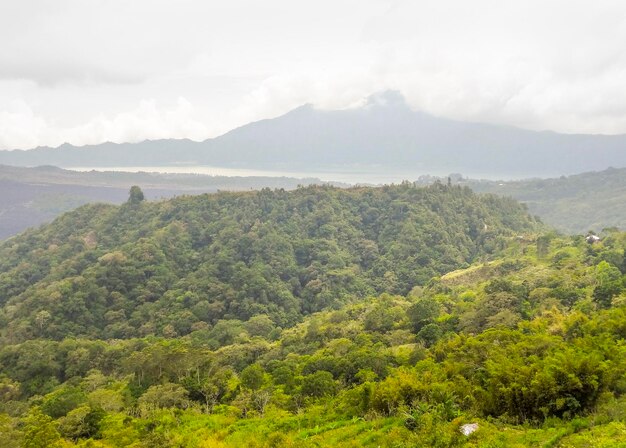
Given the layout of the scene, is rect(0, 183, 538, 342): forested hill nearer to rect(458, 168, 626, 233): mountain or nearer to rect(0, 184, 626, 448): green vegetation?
rect(0, 184, 626, 448): green vegetation

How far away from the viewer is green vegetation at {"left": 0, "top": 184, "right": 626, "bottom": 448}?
18.9 metres

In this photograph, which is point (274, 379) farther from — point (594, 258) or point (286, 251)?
point (286, 251)

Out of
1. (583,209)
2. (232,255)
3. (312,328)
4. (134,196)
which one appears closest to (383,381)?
(312,328)

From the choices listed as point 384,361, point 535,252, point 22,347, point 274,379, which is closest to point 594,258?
point 535,252

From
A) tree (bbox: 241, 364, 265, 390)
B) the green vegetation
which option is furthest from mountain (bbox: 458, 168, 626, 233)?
tree (bbox: 241, 364, 265, 390)

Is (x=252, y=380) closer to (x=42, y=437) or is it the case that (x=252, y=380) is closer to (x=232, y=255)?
(x=42, y=437)

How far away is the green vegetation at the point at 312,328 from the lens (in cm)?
1891

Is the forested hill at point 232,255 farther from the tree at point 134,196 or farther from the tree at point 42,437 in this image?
the tree at point 42,437

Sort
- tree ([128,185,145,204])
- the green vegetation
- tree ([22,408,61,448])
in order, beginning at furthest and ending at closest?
tree ([128,185,145,204])
tree ([22,408,61,448])
the green vegetation

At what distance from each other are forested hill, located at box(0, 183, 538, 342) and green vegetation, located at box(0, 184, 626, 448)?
1.07 feet

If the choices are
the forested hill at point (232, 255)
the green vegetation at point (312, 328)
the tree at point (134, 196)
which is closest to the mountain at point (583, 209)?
the forested hill at point (232, 255)

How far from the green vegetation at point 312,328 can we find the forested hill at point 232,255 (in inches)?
12.9

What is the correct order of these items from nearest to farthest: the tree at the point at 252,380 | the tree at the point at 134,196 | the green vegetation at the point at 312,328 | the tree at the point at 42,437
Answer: the green vegetation at the point at 312,328 → the tree at the point at 42,437 → the tree at the point at 252,380 → the tree at the point at 134,196

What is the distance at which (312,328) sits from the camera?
44.3 m
